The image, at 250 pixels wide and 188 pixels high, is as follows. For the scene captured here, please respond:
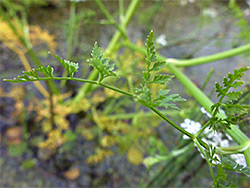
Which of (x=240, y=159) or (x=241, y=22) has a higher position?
(x=241, y=22)

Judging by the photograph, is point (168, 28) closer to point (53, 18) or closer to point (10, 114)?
point (53, 18)

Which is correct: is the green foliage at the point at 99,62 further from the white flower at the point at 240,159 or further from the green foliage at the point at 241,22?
the green foliage at the point at 241,22

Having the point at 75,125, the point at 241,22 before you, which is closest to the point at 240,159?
the point at 241,22

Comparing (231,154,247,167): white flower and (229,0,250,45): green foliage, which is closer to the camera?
(231,154,247,167): white flower

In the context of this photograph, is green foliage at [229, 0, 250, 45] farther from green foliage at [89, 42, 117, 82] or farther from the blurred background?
green foliage at [89, 42, 117, 82]

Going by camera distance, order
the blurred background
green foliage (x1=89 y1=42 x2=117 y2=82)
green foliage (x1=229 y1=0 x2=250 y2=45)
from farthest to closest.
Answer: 1. the blurred background
2. green foliage (x1=229 y1=0 x2=250 y2=45)
3. green foliage (x1=89 y1=42 x2=117 y2=82)

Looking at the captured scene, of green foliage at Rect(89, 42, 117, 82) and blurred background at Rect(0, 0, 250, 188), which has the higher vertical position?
blurred background at Rect(0, 0, 250, 188)

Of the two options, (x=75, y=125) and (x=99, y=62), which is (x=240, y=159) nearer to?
(x=99, y=62)

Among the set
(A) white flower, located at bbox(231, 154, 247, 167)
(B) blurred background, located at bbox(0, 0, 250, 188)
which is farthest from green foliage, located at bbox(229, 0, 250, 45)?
(A) white flower, located at bbox(231, 154, 247, 167)

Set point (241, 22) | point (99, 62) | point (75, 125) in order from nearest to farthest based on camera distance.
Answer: point (99, 62) → point (241, 22) → point (75, 125)

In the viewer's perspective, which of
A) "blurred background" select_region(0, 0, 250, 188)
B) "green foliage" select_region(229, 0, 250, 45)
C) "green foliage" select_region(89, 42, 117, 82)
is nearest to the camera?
"green foliage" select_region(89, 42, 117, 82)

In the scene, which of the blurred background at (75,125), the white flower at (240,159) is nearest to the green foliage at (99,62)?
the white flower at (240,159)

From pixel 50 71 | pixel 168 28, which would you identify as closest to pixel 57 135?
pixel 50 71
